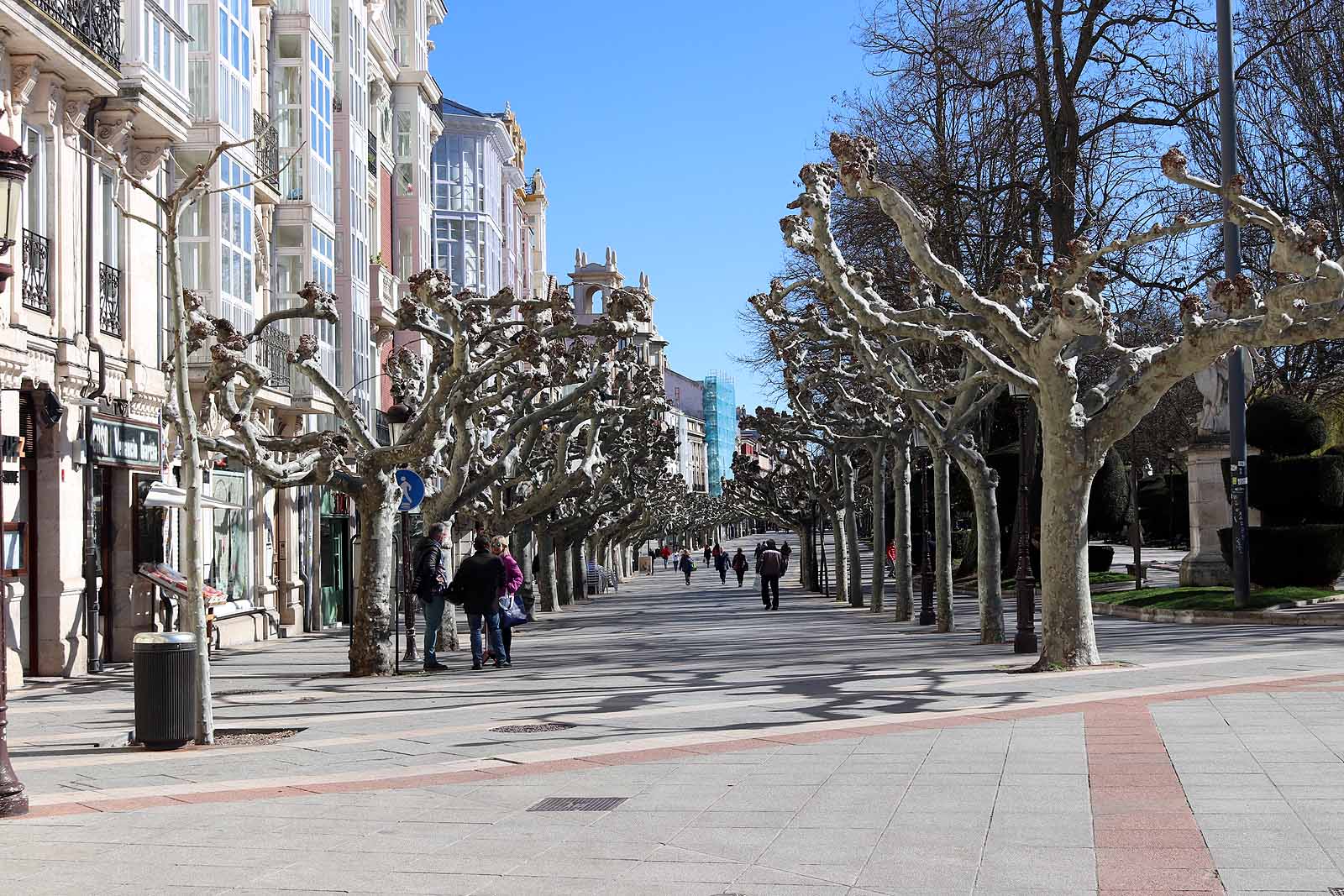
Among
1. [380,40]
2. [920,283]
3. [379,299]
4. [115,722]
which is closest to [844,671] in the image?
[920,283]

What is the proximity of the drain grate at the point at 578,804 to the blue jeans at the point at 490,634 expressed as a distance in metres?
10.9

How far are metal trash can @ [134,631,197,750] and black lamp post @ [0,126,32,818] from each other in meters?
2.64

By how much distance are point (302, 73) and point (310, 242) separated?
358 cm

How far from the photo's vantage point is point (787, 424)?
37.3 m

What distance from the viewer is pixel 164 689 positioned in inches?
469

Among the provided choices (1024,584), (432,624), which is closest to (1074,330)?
(1024,584)

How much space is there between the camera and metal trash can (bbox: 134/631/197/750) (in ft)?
38.9

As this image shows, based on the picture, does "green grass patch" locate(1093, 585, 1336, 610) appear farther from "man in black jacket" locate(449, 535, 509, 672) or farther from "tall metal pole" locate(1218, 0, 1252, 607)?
"man in black jacket" locate(449, 535, 509, 672)

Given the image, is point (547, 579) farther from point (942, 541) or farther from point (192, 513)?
point (192, 513)

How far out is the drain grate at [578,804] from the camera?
28.7 ft

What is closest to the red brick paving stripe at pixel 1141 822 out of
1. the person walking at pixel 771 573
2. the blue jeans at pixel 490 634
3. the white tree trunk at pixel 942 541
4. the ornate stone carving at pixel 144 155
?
the blue jeans at pixel 490 634

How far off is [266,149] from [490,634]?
13.8 metres

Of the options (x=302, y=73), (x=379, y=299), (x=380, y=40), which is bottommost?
(x=379, y=299)

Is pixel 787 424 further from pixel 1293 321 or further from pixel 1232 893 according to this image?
pixel 1232 893
